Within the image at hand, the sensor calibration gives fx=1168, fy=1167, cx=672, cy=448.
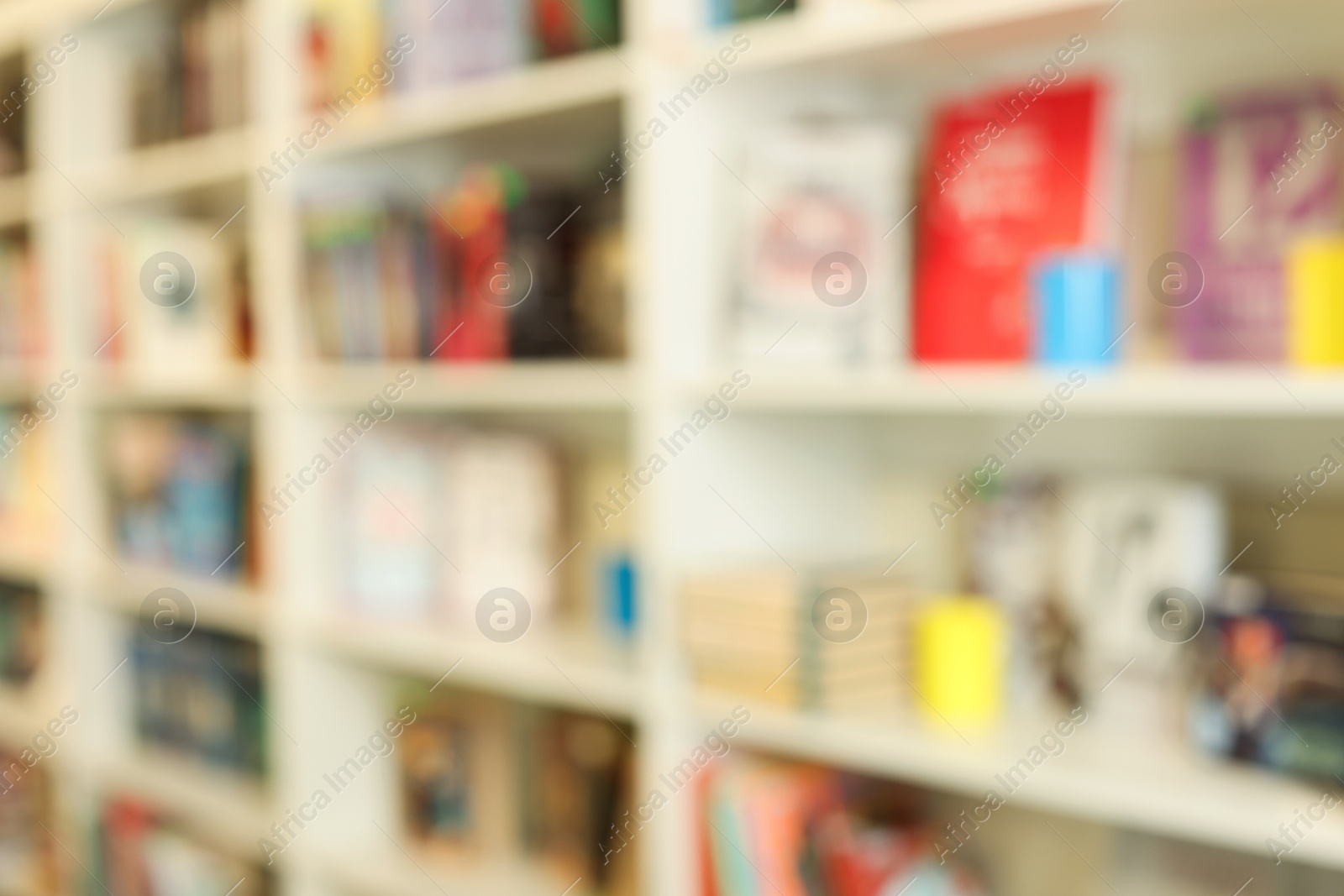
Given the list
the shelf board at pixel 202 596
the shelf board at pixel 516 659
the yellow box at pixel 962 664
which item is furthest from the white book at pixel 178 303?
the yellow box at pixel 962 664

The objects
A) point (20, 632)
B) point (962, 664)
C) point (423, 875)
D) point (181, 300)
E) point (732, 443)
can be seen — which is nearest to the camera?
point (962, 664)

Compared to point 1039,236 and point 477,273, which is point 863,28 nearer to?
point 1039,236

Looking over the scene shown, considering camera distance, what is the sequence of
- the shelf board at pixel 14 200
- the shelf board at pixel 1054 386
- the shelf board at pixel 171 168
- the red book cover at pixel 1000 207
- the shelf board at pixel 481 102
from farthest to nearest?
1. the shelf board at pixel 14 200
2. the shelf board at pixel 171 168
3. the shelf board at pixel 481 102
4. the red book cover at pixel 1000 207
5. the shelf board at pixel 1054 386

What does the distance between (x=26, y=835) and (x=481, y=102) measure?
198cm

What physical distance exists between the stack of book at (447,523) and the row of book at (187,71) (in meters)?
0.67

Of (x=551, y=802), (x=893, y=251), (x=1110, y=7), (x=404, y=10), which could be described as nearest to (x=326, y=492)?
(x=551, y=802)

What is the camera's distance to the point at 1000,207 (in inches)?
50.7

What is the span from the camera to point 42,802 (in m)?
2.52

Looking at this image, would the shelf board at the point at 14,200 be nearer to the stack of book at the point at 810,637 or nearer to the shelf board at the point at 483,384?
the shelf board at the point at 483,384

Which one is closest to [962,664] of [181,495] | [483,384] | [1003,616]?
[1003,616]

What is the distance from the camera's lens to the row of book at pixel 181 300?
212cm

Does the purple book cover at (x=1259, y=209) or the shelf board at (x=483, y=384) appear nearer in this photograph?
the purple book cover at (x=1259, y=209)

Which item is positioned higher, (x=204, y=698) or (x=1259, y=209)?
(x=1259, y=209)

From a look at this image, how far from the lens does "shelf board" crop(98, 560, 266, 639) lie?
197 centimetres
